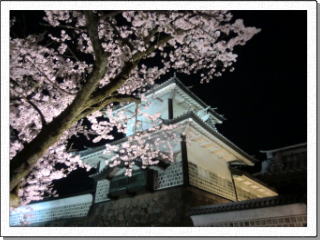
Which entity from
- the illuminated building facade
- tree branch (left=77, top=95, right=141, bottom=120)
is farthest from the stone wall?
tree branch (left=77, top=95, right=141, bottom=120)

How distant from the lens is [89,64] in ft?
25.1

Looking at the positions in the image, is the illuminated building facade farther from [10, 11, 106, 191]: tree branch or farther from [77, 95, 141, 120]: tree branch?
[10, 11, 106, 191]: tree branch

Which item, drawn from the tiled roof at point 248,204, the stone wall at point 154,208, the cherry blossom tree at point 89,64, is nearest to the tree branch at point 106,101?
the cherry blossom tree at point 89,64

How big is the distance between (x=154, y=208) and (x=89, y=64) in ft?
18.2

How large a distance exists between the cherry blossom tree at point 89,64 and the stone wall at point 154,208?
1.80 m

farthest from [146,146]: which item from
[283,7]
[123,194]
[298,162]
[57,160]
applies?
[298,162]

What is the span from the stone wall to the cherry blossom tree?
1798 mm

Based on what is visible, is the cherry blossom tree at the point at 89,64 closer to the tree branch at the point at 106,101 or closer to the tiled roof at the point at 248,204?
the tree branch at the point at 106,101

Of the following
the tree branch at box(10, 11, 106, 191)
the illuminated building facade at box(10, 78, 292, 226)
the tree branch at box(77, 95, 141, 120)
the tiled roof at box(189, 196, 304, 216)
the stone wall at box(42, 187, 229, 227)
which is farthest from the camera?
the illuminated building facade at box(10, 78, 292, 226)

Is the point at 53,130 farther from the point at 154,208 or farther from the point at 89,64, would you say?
the point at 154,208

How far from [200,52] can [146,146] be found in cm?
438

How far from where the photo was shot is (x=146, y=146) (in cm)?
988

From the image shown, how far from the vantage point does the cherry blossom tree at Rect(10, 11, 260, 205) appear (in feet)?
13.3

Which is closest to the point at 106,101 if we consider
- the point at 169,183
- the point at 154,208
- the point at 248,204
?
the point at 248,204
